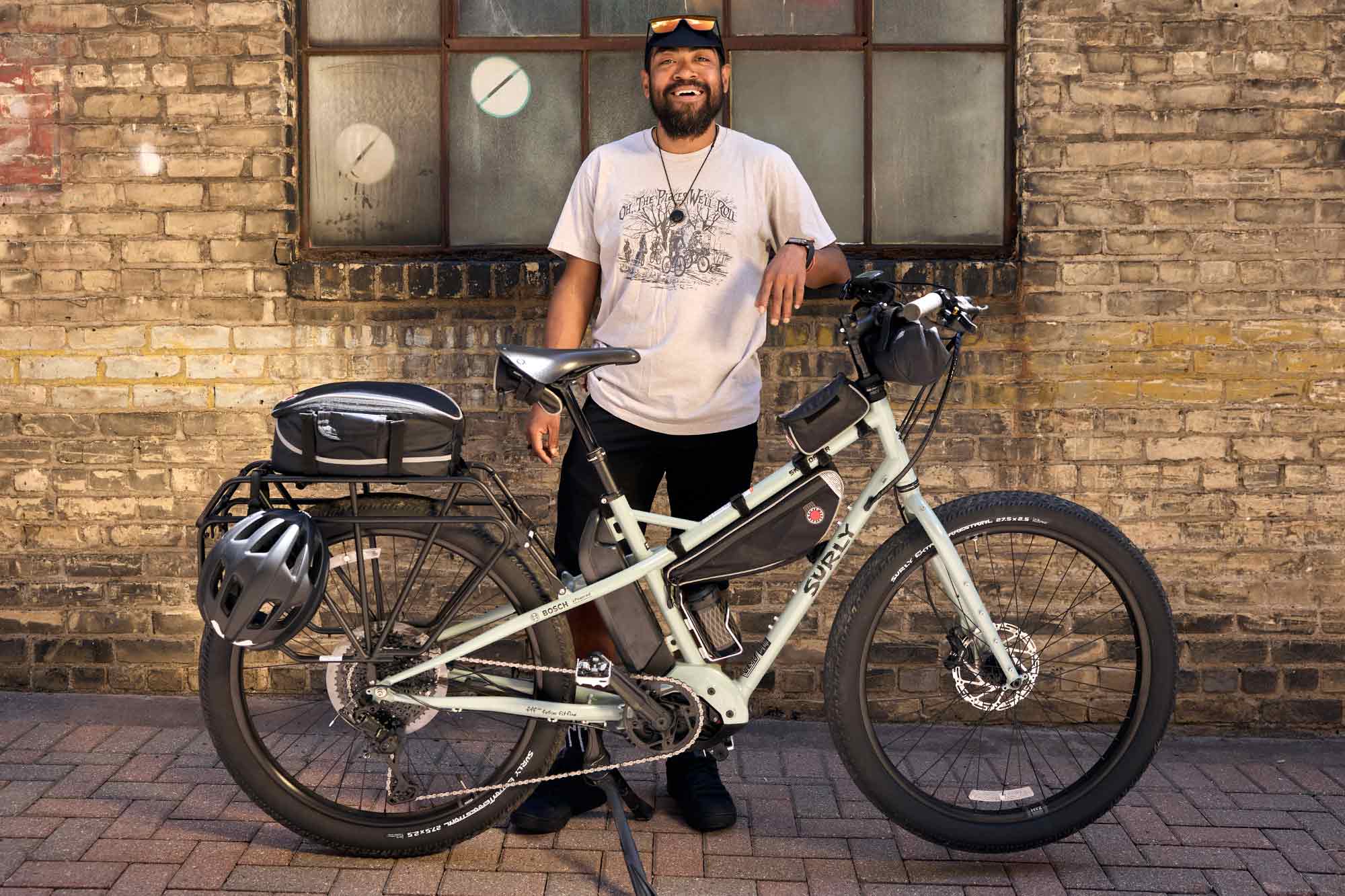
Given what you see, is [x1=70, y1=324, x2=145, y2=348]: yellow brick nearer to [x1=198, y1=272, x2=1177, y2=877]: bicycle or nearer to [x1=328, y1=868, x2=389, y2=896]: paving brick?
[x1=198, y1=272, x2=1177, y2=877]: bicycle

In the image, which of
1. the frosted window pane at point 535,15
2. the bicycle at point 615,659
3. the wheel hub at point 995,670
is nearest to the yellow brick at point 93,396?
the bicycle at point 615,659

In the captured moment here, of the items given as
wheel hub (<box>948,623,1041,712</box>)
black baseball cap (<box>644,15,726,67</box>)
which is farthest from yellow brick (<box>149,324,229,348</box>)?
wheel hub (<box>948,623,1041,712</box>)

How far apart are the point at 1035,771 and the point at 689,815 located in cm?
105

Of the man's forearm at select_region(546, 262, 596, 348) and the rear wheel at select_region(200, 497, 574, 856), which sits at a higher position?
the man's forearm at select_region(546, 262, 596, 348)

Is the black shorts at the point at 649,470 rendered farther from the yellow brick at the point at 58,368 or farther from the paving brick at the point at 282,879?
the yellow brick at the point at 58,368

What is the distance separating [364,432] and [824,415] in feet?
3.59

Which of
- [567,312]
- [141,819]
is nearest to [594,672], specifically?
[567,312]

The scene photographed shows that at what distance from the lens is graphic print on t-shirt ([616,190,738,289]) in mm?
3482

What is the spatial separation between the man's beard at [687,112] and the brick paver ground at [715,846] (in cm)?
186

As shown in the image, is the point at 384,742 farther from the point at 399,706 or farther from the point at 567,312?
the point at 567,312

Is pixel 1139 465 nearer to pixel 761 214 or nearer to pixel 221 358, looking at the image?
pixel 761 214

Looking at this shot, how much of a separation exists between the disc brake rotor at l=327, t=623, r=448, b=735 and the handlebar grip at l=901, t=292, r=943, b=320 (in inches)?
55.1

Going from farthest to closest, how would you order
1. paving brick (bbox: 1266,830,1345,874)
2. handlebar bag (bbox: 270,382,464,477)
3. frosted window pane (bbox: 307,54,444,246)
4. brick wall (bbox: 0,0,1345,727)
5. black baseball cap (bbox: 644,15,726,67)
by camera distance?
frosted window pane (bbox: 307,54,444,246)
brick wall (bbox: 0,0,1345,727)
black baseball cap (bbox: 644,15,726,67)
paving brick (bbox: 1266,830,1345,874)
handlebar bag (bbox: 270,382,464,477)

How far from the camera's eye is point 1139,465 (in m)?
4.43
